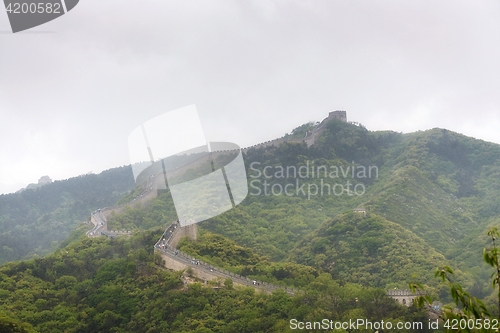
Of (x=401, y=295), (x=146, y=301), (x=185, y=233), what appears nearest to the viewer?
(x=401, y=295)

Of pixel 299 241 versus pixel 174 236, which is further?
pixel 299 241

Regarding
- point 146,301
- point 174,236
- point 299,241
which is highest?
point 174,236

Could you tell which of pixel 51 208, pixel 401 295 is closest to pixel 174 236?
pixel 401 295

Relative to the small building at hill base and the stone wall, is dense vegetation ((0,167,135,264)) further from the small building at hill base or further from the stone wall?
the small building at hill base

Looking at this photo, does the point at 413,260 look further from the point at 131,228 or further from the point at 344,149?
the point at 344,149

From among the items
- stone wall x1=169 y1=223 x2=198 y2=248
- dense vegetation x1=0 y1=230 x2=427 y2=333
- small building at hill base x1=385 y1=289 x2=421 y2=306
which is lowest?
small building at hill base x1=385 y1=289 x2=421 y2=306

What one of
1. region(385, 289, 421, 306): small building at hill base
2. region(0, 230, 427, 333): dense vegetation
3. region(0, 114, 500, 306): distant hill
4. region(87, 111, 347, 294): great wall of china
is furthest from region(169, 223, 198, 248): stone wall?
region(385, 289, 421, 306): small building at hill base

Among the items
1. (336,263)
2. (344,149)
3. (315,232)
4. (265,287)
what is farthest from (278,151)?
(265,287)

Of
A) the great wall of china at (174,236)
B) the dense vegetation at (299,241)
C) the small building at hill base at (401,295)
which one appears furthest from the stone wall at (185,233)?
the small building at hill base at (401,295)

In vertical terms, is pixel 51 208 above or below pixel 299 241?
above

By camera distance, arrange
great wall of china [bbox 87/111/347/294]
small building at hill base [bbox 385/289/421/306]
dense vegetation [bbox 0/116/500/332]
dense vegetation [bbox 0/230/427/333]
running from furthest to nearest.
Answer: great wall of china [bbox 87/111/347/294], small building at hill base [bbox 385/289/421/306], dense vegetation [bbox 0/116/500/332], dense vegetation [bbox 0/230/427/333]

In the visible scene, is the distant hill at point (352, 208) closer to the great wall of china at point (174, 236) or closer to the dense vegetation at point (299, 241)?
the dense vegetation at point (299, 241)

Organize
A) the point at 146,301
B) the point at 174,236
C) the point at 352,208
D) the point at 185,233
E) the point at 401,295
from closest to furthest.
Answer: the point at 401,295 < the point at 146,301 < the point at 174,236 < the point at 185,233 < the point at 352,208

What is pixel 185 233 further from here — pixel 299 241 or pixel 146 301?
pixel 299 241
